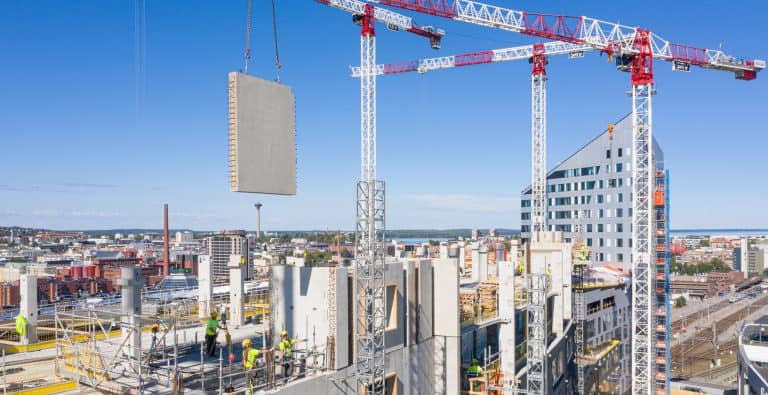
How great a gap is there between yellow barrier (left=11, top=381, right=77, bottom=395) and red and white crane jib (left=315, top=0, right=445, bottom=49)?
30.9 metres

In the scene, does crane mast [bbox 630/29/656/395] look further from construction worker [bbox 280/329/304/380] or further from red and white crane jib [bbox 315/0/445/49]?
construction worker [bbox 280/329/304/380]

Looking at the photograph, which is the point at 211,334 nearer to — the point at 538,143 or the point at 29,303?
the point at 29,303

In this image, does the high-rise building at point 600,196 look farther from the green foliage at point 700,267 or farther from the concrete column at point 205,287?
the green foliage at point 700,267

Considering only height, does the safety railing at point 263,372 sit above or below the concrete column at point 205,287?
below

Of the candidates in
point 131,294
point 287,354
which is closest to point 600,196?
point 287,354

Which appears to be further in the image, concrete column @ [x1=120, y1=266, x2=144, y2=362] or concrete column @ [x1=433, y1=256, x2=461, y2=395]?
concrete column @ [x1=433, y1=256, x2=461, y2=395]

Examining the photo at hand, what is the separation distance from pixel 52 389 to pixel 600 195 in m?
61.2

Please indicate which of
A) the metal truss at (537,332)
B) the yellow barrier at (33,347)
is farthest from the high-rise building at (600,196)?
the yellow barrier at (33,347)

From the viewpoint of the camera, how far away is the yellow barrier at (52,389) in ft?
48.3

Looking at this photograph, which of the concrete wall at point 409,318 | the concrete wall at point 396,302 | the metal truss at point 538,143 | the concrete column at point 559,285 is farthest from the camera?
the metal truss at point 538,143

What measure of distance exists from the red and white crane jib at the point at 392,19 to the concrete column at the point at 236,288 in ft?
70.5

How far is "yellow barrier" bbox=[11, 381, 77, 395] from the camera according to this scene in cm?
1473

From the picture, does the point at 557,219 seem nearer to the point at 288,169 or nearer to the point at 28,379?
the point at 288,169

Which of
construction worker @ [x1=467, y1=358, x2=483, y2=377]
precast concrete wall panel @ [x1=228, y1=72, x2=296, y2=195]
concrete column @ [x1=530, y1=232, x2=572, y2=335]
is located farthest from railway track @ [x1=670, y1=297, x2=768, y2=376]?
precast concrete wall panel @ [x1=228, y1=72, x2=296, y2=195]
